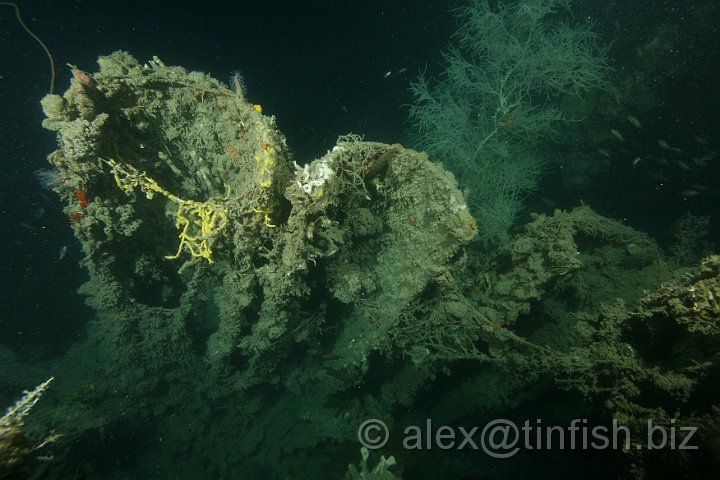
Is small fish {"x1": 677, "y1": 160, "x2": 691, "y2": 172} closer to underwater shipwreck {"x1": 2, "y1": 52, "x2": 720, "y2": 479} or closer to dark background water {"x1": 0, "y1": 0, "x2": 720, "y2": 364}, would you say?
dark background water {"x1": 0, "y1": 0, "x2": 720, "y2": 364}

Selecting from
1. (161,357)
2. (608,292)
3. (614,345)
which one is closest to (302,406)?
(161,357)

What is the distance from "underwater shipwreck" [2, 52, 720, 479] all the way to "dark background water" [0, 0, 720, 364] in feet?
19.7

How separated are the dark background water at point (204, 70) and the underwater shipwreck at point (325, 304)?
19.7ft

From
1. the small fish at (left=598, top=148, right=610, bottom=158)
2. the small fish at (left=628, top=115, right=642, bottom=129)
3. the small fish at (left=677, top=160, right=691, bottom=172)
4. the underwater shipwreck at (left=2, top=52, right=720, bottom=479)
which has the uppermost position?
the small fish at (left=628, top=115, right=642, bottom=129)

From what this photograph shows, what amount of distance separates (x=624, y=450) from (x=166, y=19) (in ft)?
55.8

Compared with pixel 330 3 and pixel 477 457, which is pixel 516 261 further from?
pixel 330 3

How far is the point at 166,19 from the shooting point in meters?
12.1

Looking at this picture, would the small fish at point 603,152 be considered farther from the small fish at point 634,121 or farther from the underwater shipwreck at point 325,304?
the underwater shipwreck at point 325,304

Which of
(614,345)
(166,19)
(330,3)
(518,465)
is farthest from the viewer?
(330,3)

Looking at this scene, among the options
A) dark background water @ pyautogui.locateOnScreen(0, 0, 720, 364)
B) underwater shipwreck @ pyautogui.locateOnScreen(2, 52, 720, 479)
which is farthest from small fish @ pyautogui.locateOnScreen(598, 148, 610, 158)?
underwater shipwreck @ pyautogui.locateOnScreen(2, 52, 720, 479)

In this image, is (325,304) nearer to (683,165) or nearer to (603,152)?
(603,152)

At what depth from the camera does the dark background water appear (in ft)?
37.0

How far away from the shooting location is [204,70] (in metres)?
13.0

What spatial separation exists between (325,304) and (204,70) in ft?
42.0
